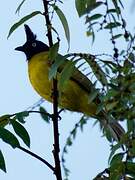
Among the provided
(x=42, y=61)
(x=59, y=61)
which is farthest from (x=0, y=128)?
(x=42, y=61)

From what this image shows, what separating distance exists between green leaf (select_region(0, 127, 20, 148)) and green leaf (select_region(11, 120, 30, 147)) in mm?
33

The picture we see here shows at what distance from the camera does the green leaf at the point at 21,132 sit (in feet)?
5.50

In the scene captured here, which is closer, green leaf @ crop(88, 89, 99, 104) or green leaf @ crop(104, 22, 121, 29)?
green leaf @ crop(88, 89, 99, 104)

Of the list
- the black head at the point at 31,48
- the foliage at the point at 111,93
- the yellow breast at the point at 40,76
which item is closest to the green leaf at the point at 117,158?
the foliage at the point at 111,93

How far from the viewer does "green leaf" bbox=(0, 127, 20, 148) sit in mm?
1636

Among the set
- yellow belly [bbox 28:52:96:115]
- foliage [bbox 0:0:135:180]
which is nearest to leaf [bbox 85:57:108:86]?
foliage [bbox 0:0:135:180]

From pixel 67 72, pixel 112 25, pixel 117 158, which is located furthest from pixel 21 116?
pixel 112 25

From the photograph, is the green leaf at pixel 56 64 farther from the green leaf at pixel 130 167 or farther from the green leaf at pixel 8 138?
the green leaf at pixel 130 167

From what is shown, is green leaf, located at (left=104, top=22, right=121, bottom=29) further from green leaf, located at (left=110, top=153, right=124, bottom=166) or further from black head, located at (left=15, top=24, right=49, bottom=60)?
black head, located at (left=15, top=24, right=49, bottom=60)

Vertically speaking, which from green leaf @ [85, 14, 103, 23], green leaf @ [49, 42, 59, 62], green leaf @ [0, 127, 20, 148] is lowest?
green leaf @ [0, 127, 20, 148]

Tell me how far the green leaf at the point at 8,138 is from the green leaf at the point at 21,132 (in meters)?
0.03

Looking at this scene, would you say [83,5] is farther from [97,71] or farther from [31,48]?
[31,48]

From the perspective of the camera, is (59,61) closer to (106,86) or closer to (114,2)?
(106,86)

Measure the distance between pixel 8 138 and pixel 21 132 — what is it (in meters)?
0.06
